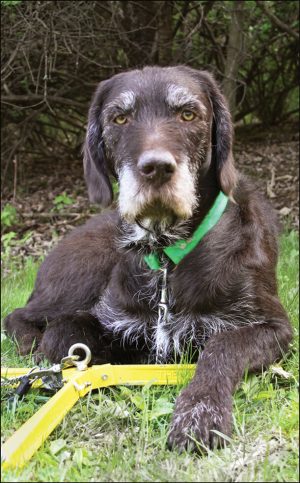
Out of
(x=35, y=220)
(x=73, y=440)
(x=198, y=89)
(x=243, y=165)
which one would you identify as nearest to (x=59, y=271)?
(x=198, y=89)

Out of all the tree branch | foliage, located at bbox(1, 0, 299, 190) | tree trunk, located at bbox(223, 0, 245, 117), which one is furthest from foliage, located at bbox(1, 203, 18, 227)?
the tree branch

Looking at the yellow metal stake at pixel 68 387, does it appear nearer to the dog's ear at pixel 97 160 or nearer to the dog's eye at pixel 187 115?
the dog's ear at pixel 97 160

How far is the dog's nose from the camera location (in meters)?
2.56

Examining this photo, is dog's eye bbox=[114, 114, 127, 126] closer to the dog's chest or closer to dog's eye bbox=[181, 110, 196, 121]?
dog's eye bbox=[181, 110, 196, 121]

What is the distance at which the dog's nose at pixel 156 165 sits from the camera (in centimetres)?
256

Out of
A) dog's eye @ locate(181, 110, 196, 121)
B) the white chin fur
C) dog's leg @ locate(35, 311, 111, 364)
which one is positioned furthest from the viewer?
dog's leg @ locate(35, 311, 111, 364)

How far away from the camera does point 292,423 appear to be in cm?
224

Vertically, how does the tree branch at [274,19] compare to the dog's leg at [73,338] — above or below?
above

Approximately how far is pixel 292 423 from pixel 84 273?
2.11 metres

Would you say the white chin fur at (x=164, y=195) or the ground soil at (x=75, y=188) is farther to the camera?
the ground soil at (x=75, y=188)

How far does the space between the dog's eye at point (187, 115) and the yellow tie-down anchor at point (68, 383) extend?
3.84 ft

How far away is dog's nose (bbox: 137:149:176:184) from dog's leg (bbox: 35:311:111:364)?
3.45ft

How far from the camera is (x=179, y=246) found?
3.11 meters

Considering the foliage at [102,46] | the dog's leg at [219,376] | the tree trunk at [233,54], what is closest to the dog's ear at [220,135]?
the dog's leg at [219,376]
